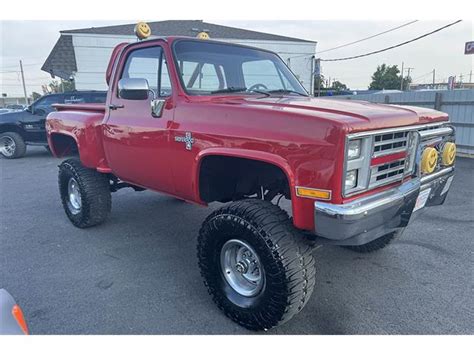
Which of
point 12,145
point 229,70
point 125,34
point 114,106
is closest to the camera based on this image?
point 229,70

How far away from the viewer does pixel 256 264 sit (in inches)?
106

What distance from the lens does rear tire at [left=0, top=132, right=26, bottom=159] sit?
10969 millimetres

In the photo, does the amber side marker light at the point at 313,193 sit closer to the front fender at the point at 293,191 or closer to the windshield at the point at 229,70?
the front fender at the point at 293,191

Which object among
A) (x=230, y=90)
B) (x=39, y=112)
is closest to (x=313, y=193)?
(x=230, y=90)

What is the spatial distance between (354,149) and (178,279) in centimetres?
207

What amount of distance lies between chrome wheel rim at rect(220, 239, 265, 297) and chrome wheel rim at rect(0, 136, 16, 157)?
10.8 meters

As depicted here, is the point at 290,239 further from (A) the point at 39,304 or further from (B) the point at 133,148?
(A) the point at 39,304

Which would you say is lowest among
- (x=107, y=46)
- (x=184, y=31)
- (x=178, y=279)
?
(x=178, y=279)

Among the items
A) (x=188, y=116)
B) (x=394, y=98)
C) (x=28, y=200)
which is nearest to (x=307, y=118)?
(x=188, y=116)

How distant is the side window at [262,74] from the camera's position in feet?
11.8

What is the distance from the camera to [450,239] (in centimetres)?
414

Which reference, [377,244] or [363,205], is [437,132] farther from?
[377,244]

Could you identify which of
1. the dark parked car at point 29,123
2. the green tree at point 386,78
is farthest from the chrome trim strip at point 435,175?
the green tree at point 386,78

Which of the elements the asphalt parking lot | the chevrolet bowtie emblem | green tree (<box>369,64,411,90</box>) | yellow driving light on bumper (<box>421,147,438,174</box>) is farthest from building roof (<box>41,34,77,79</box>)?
green tree (<box>369,64,411,90</box>)
